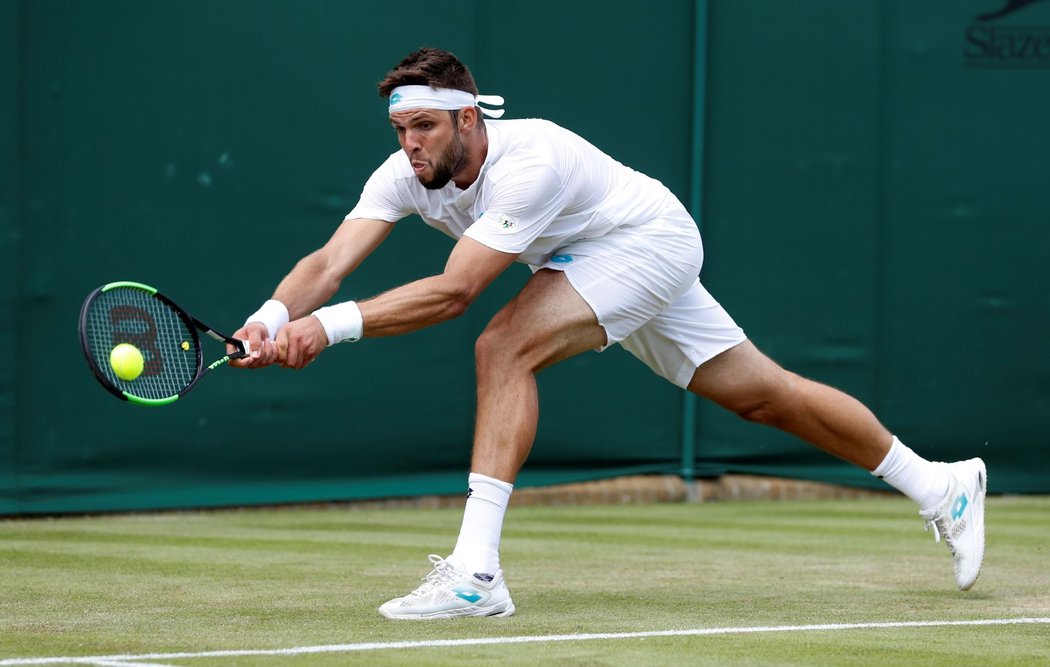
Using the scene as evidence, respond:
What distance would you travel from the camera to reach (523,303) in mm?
4477

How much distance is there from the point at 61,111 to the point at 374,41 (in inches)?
58.8

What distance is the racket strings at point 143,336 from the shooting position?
4203 mm

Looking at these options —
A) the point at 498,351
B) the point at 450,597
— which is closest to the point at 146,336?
the point at 498,351

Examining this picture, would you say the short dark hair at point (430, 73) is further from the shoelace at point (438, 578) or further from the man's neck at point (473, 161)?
the shoelace at point (438, 578)

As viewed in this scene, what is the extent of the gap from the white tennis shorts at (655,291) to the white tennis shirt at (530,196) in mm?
57

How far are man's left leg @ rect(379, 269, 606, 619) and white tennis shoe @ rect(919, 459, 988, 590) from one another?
1219 millimetres

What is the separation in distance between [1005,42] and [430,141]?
5.55 m

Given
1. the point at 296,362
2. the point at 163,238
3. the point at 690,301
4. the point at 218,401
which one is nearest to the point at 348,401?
the point at 218,401

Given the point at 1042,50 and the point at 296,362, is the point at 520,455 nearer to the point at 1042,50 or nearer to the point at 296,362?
the point at 296,362

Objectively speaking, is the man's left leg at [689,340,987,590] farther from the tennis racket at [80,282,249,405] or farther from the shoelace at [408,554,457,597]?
the tennis racket at [80,282,249,405]

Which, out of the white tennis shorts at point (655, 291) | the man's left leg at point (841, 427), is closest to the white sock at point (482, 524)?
the white tennis shorts at point (655, 291)

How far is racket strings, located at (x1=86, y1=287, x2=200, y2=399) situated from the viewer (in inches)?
165

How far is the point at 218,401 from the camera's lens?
7.67 metres

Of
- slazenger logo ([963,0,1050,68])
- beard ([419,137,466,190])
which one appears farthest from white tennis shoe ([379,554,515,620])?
slazenger logo ([963,0,1050,68])
